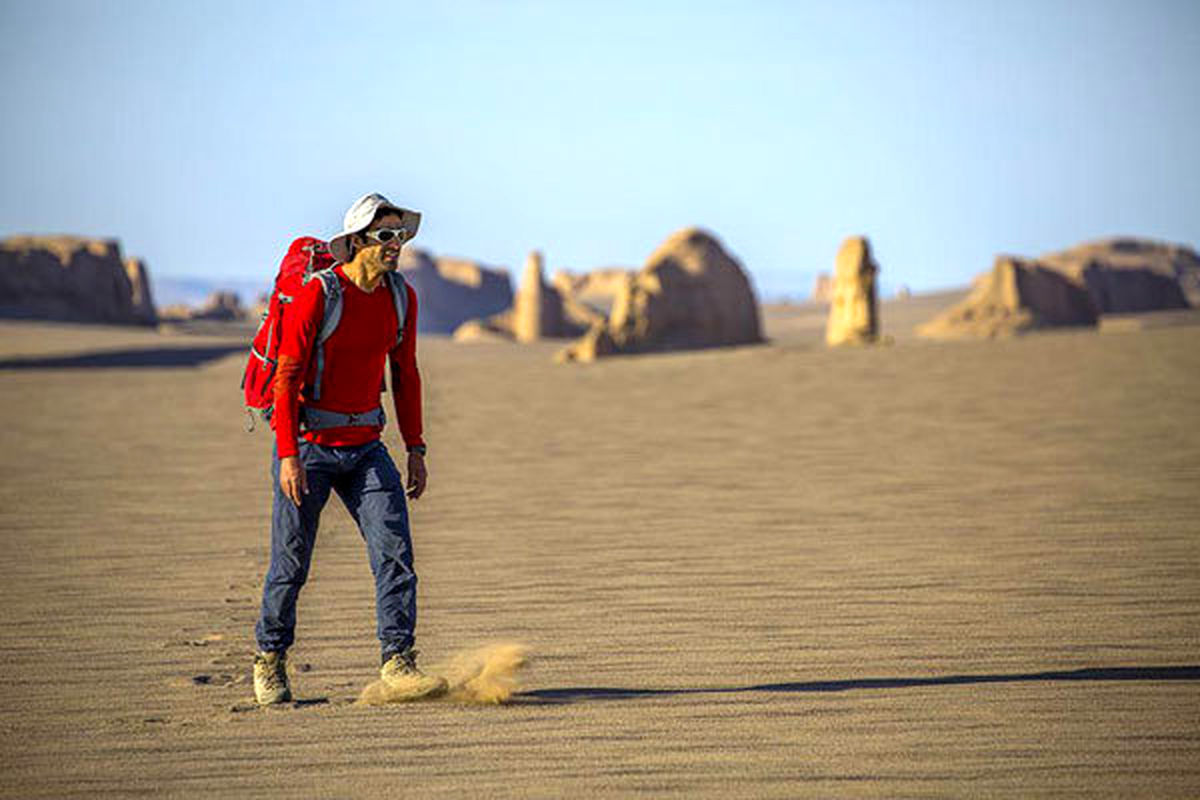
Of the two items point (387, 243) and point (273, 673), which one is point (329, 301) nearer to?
point (387, 243)

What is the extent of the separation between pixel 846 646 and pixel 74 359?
32.5m

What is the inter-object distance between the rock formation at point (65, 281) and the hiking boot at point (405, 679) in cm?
5819

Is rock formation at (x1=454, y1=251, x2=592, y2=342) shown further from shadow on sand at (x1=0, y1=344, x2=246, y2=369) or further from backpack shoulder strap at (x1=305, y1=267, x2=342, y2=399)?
backpack shoulder strap at (x1=305, y1=267, x2=342, y2=399)

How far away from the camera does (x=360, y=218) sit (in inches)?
201

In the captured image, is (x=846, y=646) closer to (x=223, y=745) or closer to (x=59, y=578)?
(x=223, y=745)

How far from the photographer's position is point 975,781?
164 inches

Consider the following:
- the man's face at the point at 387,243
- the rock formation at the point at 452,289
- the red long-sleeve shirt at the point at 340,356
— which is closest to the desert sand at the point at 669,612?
the red long-sleeve shirt at the point at 340,356

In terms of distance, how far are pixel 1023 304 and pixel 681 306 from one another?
12132 mm

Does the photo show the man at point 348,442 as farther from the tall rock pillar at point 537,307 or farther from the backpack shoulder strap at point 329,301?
the tall rock pillar at point 537,307

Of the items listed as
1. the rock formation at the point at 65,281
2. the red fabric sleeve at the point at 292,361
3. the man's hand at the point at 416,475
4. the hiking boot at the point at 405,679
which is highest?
the rock formation at the point at 65,281

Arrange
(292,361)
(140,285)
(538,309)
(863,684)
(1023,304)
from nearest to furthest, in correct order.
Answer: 1. (292,361)
2. (863,684)
3. (1023,304)
4. (538,309)
5. (140,285)

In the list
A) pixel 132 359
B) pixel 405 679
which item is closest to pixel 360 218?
pixel 405 679

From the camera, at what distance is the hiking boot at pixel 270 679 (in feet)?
17.1

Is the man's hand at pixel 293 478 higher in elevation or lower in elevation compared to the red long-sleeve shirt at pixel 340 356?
lower
